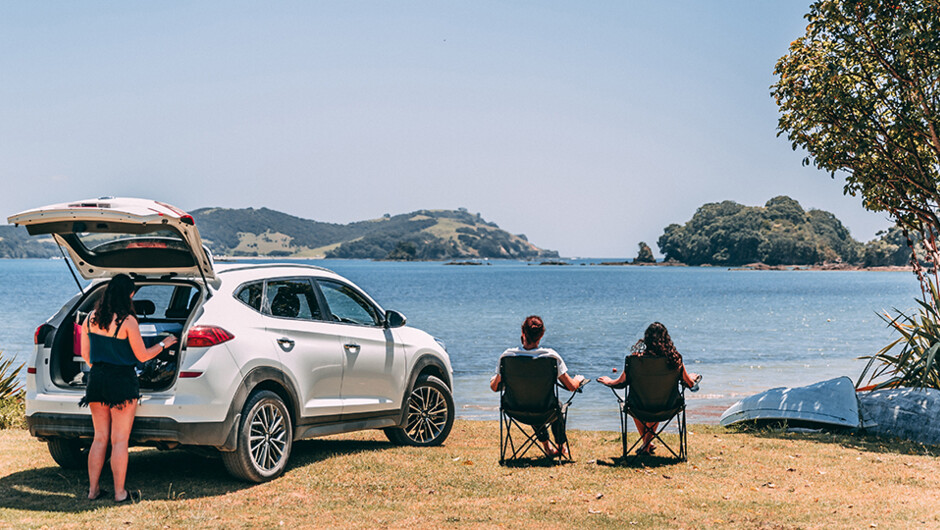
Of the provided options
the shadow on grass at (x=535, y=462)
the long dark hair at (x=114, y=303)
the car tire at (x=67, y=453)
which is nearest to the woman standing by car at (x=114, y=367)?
the long dark hair at (x=114, y=303)

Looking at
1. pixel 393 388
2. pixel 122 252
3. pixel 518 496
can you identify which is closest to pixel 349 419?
pixel 393 388

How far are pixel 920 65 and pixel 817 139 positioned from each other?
169 centimetres

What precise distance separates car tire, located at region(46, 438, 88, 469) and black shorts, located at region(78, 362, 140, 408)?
125 cm

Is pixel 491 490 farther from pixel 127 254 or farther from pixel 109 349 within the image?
pixel 127 254

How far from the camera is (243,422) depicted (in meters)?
7.11

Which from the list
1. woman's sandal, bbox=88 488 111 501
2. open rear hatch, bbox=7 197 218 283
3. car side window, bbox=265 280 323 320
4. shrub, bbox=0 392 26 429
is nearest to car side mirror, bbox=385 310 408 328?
car side window, bbox=265 280 323 320

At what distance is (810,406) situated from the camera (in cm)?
1094

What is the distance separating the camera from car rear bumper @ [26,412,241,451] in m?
6.80

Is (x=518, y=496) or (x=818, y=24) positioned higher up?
(x=818, y=24)

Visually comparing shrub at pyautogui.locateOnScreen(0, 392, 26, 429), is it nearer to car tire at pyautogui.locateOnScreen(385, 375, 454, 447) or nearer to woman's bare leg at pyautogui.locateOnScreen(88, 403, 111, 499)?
woman's bare leg at pyautogui.locateOnScreen(88, 403, 111, 499)

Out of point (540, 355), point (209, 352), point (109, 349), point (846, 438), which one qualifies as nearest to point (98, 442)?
point (109, 349)

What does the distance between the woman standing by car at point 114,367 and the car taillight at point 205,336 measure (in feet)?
1.00

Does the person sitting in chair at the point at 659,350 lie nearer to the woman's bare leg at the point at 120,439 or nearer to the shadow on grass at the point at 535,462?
the shadow on grass at the point at 535,462

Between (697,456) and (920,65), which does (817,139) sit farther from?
(697,456)
